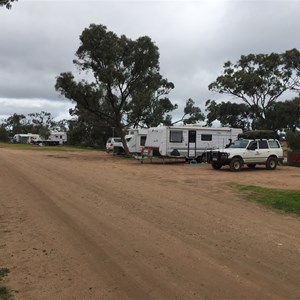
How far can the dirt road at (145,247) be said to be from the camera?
5.05 metres

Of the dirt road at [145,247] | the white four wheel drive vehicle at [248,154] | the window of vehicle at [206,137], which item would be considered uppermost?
the window of vehicle at [206,137]

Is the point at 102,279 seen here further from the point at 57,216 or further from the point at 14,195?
the point at 14,195

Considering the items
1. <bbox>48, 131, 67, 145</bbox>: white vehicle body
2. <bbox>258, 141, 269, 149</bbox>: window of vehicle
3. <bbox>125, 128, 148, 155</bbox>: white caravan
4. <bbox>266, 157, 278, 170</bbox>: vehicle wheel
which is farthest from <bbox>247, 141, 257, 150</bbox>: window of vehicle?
<bbox>48, 131, 67, 145</bbox>: white vehicle body

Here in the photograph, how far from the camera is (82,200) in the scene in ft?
38.1

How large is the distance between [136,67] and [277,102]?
21438 millimetres

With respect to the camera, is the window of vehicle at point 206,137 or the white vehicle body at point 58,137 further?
the white vehicle body at point 58,137

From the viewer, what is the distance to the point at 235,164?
24562mm

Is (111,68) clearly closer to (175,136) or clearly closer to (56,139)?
(175,136)

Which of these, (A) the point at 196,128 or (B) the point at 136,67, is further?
(B) the point at 136,67

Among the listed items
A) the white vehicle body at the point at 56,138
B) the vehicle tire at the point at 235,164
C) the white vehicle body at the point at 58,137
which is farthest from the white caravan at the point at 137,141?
the white vehicle body at the point at 58,137

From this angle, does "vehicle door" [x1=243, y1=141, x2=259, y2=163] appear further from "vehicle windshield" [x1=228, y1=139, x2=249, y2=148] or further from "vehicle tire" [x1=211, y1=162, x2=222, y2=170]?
"vehicle tire" [x1=211, y1=162, x2=222, y2=170]

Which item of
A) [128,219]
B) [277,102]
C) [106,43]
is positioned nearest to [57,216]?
[128,219]

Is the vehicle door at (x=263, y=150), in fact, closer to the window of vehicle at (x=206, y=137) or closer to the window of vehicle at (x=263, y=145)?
the window of vehicle at (x=263, y=145)

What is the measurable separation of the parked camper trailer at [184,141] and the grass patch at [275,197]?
1418cm
